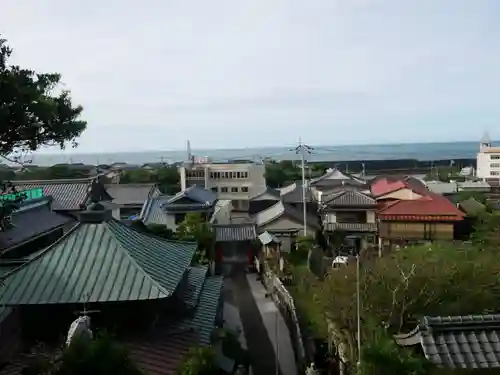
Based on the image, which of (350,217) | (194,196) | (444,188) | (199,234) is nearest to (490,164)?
(444,188)

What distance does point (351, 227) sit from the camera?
33781 millimetres

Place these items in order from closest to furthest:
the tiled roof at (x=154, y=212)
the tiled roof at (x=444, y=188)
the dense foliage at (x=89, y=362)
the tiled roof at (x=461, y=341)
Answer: the dense foliage at (x=89, y=362)
the tiled roof at (x=461, y=341)
the tiled roof at (x=154, y=212)
the tiled roof at (x=444, y=188)

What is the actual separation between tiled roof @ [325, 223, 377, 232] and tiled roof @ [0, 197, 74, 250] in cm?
1758

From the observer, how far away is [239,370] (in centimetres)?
1270

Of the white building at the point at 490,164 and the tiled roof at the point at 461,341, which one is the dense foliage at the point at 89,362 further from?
the white building at the point at 490,164

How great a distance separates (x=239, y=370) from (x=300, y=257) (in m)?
18.0

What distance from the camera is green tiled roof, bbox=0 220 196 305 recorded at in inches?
393

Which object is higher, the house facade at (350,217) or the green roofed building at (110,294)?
the green roofed building at (110,294)

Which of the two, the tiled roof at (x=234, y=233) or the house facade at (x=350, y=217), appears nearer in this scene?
the tiled roof at (x=234, y=233)

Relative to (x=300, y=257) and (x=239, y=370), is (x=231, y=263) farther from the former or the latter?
(x=239, y=370)

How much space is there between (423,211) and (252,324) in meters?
15.3

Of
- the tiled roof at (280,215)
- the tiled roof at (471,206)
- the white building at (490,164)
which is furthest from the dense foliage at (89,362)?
the white building at (490,164)

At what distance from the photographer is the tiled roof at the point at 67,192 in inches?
965

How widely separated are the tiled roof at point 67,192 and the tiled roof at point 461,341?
65.2 ft
